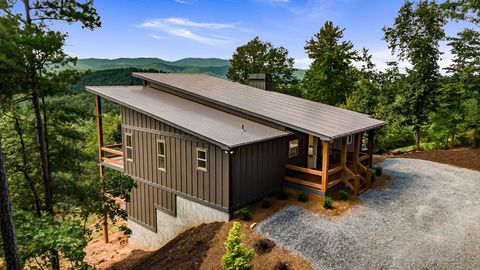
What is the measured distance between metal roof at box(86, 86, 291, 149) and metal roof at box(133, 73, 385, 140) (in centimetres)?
49

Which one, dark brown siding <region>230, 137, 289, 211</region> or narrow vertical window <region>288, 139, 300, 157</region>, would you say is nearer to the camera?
dark brown siding <region>230, 137, 289, 211</region>

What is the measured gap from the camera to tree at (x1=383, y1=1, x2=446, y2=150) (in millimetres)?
22516

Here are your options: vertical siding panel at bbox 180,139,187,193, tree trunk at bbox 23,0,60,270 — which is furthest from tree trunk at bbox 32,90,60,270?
vertical siding panel at bbox 180,139,187,193

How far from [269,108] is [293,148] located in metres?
2.11

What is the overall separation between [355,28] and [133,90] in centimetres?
2612

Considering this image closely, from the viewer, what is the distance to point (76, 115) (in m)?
12.1

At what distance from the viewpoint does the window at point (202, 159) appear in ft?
34.7

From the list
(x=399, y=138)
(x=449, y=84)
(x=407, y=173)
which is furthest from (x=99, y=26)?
(x=399, y=138)

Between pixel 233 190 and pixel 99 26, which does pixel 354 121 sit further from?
pixel 99 26

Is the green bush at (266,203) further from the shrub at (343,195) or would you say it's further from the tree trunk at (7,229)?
the tree trunk at (7,229)

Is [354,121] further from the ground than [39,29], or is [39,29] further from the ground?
[39,29]

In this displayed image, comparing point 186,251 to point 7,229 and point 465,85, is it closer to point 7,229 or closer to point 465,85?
point 7,229

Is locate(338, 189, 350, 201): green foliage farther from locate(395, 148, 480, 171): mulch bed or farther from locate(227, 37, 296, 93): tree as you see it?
locate(227, 37, 296, 93): tree

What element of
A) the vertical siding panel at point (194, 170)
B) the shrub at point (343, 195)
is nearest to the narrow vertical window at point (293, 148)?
the shrub at point (343, 195)
